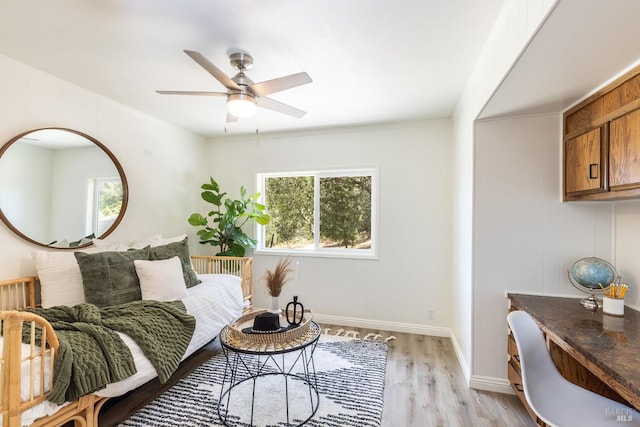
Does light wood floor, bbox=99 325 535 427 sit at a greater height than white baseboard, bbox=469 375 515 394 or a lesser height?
lesser

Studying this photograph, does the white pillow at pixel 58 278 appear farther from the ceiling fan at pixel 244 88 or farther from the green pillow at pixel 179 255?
the ceiling fan at pixel 244 88

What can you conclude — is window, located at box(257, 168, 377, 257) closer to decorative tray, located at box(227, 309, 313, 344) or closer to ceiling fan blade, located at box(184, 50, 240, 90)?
decorative tray, located at box(227, 309, 313, 344)

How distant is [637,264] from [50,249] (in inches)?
167

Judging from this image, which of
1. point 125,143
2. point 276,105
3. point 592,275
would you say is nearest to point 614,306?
point 592,275

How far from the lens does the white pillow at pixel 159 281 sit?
2.41 m

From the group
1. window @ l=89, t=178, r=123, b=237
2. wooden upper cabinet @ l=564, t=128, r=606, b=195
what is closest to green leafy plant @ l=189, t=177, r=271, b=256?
window @ l=89, t=178, r=123, b=237

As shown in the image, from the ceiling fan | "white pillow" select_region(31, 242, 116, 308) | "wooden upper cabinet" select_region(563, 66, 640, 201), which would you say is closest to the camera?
"wooden upper cabinet" select_region(563, 66, 640, 201)

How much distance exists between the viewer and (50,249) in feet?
7.99

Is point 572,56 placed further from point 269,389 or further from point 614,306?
point 269,389

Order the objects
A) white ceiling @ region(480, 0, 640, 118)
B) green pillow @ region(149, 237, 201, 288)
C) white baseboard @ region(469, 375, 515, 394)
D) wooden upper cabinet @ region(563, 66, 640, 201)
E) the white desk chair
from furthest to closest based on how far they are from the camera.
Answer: green pillow @ region(149, 237, 201, 288) < white baseboard @ region(469, 375, 515, 394) < wooden upper cabinet @ region(563, 66, 640, 201) < the white desk chair < white ceiling @ region(480, 0, 640, 118)

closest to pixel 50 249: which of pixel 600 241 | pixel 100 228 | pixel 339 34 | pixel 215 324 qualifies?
pixel 100 228

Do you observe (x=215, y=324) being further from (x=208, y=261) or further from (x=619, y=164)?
(x=619, y=164)

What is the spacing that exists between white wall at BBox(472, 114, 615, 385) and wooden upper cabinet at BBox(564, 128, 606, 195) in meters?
0.12

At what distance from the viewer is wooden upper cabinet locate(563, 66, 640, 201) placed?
5.04 ft
